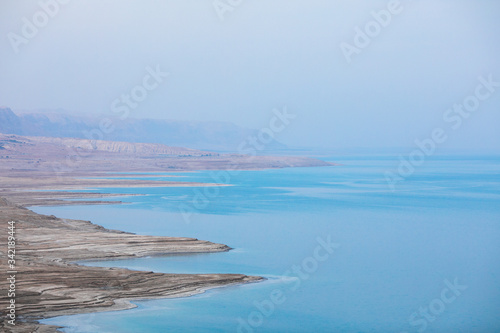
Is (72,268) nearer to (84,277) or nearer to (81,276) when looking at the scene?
(81,276)

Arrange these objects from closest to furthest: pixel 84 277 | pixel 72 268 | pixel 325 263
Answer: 1. pixel 84 277
2. pixel 72 268
3. pixel 325 263

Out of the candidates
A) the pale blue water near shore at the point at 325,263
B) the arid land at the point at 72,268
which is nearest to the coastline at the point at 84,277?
the arid land at the point at 72,268

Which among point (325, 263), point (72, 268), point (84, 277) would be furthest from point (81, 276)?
point (325, 263)

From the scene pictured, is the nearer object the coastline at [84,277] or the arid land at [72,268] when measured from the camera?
the coastline at [84,277]

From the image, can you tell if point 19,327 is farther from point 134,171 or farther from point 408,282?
point 134,171

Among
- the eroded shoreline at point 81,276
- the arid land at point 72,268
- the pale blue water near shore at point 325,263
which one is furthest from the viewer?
the pale blue water near shore at point 325,263

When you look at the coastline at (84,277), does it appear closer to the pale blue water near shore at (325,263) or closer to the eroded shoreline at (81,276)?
the eroded shoreline at (81,276)

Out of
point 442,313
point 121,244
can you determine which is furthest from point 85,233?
point 442,313

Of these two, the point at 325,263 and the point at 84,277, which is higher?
the point at 325,263
